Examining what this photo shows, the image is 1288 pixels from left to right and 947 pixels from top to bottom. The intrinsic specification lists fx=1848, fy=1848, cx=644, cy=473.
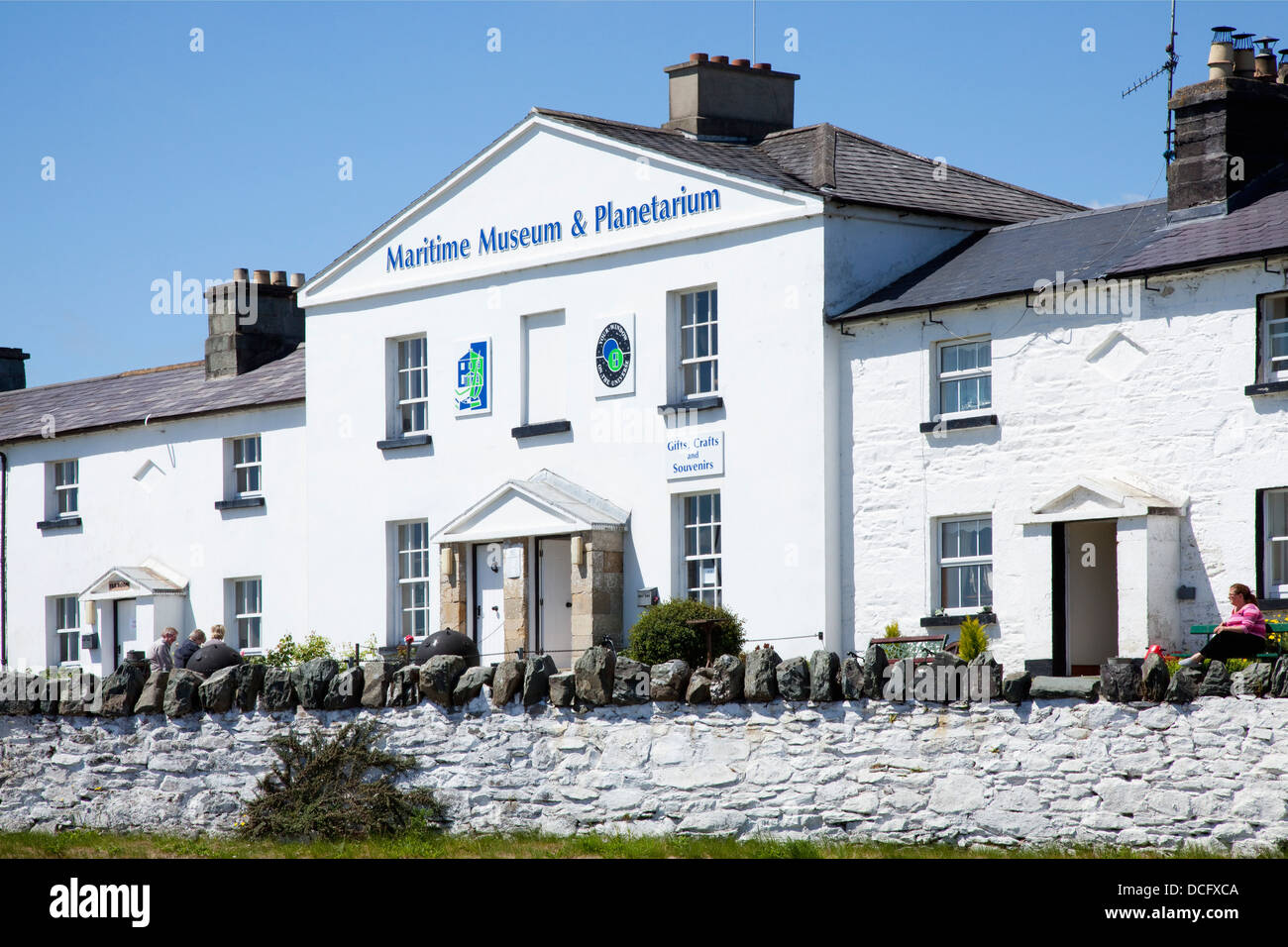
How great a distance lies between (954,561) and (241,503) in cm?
1353

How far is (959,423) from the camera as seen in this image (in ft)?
75.0

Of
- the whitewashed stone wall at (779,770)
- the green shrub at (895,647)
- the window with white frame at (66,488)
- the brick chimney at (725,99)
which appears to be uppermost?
the brick chimney at (725,99)

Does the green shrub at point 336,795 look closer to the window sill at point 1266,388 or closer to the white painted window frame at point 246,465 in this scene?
the window sill at point 1266,388

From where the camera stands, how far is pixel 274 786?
A: 1783cm

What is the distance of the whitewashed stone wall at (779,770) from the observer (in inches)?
542

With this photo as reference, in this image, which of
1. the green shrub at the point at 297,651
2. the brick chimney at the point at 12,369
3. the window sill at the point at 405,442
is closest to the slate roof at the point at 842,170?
the window sill at the point at 405,442

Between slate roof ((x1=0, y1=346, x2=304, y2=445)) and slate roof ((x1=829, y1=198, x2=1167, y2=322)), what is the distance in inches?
449

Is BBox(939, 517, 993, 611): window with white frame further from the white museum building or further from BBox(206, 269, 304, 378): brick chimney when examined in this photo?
BBox(206, 269, 304, 378): brick chimney

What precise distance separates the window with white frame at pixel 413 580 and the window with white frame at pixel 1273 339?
13.2 meters

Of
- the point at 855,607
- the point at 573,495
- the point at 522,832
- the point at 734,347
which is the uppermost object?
the point at 734,347

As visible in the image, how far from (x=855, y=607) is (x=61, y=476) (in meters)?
17.7
